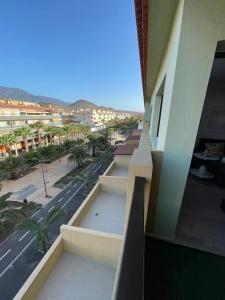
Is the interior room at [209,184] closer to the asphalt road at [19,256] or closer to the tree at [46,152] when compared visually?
the asphalt road at [19,256]

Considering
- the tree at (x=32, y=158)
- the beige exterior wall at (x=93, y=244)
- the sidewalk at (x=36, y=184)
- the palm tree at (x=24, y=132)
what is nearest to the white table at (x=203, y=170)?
the beige exterior wall at (x=93, y=244)

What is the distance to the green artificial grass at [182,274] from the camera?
2582mm

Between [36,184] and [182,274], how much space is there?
20.4m

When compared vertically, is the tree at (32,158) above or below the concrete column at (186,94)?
below

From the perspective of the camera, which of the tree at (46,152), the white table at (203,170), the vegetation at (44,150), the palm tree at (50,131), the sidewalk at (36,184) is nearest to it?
the white table at (203,170)

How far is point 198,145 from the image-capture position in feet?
25.7

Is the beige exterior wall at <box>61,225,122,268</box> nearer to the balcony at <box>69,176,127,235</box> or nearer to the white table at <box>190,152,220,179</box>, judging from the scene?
the balcony at <box>69,176,127,235</box>

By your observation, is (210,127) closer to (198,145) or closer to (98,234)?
(198,145)

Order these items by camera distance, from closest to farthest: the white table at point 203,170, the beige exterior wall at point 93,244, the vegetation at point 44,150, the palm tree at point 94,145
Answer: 1. the beige exterior wall at point 93,244
2. the white table at point 203,170
3. the vegetation at point 44,150
4. the palm tree at point 94,145

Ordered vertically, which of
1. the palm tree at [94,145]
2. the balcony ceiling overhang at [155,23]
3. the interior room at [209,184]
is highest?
the balcony ceiling overhang at [155,23]

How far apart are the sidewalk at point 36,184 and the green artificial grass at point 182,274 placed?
50.2 feet

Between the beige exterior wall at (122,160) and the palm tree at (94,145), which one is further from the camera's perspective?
the palm tree at (94,145)

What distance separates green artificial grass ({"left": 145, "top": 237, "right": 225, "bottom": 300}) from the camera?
2582mm

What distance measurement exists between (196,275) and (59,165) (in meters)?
26.5
